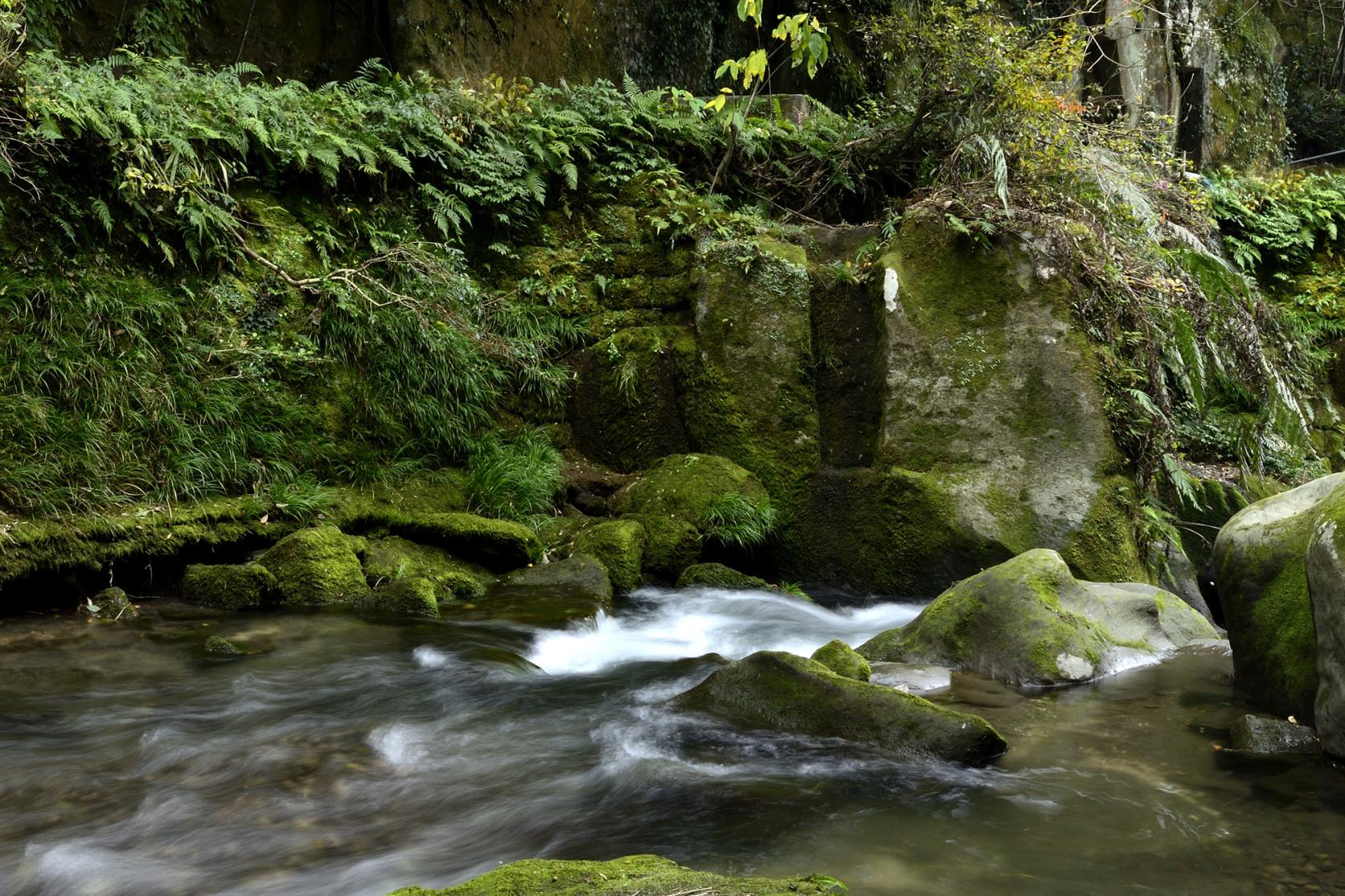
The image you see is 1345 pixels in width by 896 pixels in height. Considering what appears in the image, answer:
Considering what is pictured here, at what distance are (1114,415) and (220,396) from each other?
719cm

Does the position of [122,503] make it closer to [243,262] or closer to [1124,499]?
[243,262]

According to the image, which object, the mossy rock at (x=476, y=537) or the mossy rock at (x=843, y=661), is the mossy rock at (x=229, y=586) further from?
the mossy rock at (x=843, y=661)

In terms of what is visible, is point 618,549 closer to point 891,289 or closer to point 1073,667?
point 891,289

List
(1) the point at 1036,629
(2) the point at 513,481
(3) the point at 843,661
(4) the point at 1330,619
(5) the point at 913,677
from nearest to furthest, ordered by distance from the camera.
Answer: (4) the point at 1330,619 < (3) the point at 843,661 < (5) the point at 913,677 < (1) the point at 1036,629 < (2) the point at 513,481

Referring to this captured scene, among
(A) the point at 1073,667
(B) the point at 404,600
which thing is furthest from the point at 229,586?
(A) the point at 1073,667

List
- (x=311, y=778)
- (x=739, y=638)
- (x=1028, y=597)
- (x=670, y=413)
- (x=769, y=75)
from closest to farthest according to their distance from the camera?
(x=311, y=778), (x=1028, y=597), (x=739, y=638), (x=670, y=413), (x=769, y=75)

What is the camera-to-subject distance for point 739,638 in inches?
258

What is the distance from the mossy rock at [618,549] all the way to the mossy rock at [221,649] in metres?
2.82

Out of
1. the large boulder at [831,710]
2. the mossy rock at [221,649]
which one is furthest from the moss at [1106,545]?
the mossy rock at [221,649]

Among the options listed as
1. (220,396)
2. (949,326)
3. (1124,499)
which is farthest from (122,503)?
(1124,499)

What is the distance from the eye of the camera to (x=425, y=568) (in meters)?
7.22

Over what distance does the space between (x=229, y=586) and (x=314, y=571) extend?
537mm

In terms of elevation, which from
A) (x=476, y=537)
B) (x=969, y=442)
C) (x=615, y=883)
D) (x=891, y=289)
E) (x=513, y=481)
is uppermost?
(x=891, y=289)

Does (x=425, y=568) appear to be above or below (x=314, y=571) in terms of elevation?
below
